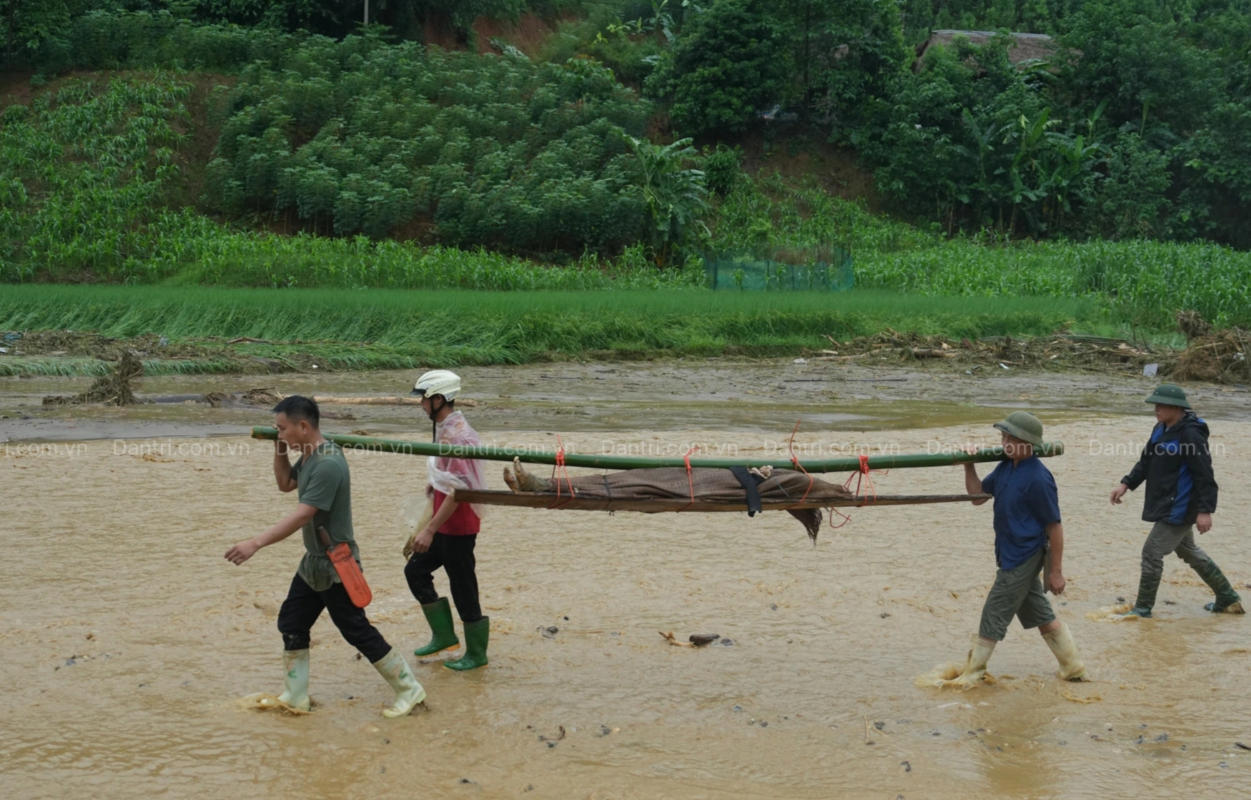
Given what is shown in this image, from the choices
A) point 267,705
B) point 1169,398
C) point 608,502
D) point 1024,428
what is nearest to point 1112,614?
point 1169,398

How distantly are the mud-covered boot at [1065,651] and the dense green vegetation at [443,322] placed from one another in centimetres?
1312

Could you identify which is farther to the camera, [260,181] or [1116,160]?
[1116,160]

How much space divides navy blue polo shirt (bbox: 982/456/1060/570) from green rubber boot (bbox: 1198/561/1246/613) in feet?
5.84

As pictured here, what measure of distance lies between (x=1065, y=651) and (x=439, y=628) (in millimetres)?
2843

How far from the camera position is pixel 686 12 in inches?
1706

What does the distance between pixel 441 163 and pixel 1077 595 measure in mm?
26126

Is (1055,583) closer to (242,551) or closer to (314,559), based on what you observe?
(314,559)

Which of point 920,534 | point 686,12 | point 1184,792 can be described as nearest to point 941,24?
point 686,12

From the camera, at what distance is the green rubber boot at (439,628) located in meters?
5.22

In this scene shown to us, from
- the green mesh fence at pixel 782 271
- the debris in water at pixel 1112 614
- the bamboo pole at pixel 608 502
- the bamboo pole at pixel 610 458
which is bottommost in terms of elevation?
the green mesh fence at pixel 782 271

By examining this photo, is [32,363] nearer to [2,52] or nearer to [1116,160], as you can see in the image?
[2,52]

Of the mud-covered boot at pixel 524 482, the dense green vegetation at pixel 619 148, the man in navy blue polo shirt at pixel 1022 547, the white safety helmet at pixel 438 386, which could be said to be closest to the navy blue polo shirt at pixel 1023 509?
the man in navy blue polo shirt at pixel 1022 547

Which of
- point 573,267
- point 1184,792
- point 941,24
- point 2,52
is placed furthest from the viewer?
point 941,24

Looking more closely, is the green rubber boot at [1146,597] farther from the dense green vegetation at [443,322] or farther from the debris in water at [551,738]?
the dense green vegetation at [443,322]
